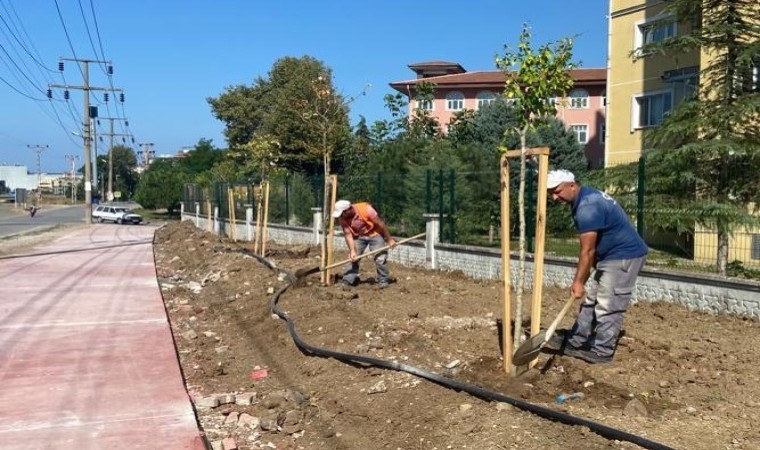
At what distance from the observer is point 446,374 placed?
589 cm

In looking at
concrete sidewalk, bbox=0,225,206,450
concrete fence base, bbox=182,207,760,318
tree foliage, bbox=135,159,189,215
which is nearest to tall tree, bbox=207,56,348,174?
tree foliage, bbox=135,159,189,215

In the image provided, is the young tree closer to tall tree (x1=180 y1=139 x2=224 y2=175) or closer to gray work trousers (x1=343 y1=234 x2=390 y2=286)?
gray work trousers (x1=343 y1=234 x2=390 y2=286)

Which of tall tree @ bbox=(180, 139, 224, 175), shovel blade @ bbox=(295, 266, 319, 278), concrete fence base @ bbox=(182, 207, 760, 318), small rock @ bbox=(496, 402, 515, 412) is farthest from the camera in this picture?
tall tree @ bbox=(180, 139, 224, 175)

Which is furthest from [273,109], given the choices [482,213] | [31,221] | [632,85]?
[482,213]

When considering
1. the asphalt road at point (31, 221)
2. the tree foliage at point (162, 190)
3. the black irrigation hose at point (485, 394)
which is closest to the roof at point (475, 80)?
the tree foliage at point (162, 190)

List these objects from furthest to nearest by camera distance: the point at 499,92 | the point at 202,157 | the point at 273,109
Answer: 1. the point at 202,157
2. the point at 273,109
3. the point at 499,92

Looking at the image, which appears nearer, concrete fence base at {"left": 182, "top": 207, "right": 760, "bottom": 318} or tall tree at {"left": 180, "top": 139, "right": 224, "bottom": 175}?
concrete fence base at {"left": 182, "top": 207, "right": 760, "bottom": 318}

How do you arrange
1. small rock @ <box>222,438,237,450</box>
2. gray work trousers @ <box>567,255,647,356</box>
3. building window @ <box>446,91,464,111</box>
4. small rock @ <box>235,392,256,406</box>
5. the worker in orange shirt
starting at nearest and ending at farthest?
small rock @ <box>222,438,237,450</box> < gray work trousers @ <box>567,255,647,356</box> < small rock @ <box>235,392,256,406</box> < the worker in orange shirt < building window @ <box>446,91,464,111</box>

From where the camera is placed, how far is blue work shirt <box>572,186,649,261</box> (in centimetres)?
567

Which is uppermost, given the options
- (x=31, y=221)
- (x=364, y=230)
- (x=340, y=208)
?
(x=340, y=208)

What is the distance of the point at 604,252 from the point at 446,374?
1.68m

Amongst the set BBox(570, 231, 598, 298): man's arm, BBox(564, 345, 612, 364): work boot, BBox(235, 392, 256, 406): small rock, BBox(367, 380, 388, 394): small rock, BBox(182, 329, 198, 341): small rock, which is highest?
BBox(570, 231, 598, 298): man's arm

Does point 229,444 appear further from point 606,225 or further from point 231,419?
point 606,225

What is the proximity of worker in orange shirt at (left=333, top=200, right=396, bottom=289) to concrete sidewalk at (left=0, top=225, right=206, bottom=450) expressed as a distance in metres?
2.93
